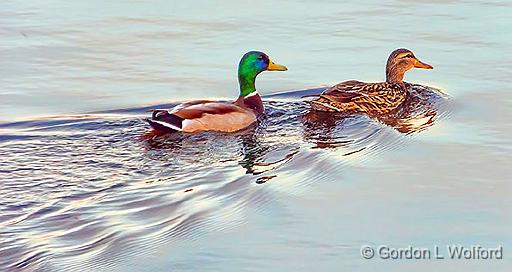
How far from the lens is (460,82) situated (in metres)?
11.5

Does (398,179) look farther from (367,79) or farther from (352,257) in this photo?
(367,79)

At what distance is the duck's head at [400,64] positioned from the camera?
11625 mm

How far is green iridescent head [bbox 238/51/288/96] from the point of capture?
11.0 meters

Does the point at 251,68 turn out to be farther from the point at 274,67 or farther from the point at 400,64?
the point at 400,64

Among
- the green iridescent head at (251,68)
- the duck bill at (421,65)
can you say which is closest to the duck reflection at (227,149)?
the green iridescent head at (251,68)

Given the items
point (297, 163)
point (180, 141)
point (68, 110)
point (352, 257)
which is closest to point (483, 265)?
point (352, 257)

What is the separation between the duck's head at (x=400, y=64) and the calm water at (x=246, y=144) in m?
0.37

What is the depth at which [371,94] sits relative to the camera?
1098 cm

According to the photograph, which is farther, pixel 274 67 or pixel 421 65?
pixel 421 65

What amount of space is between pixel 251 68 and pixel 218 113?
1087 mm

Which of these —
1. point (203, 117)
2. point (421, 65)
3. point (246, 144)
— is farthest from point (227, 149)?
point (421, 65)

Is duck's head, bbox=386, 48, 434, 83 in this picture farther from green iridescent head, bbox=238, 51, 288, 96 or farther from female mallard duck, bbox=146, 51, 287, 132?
female mallard duck, bbox=146, 51, 287, 132

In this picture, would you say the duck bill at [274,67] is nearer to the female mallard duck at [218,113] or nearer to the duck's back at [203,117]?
the female mallard duck at [218,113]

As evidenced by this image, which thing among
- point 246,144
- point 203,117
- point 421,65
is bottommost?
point 246,144
